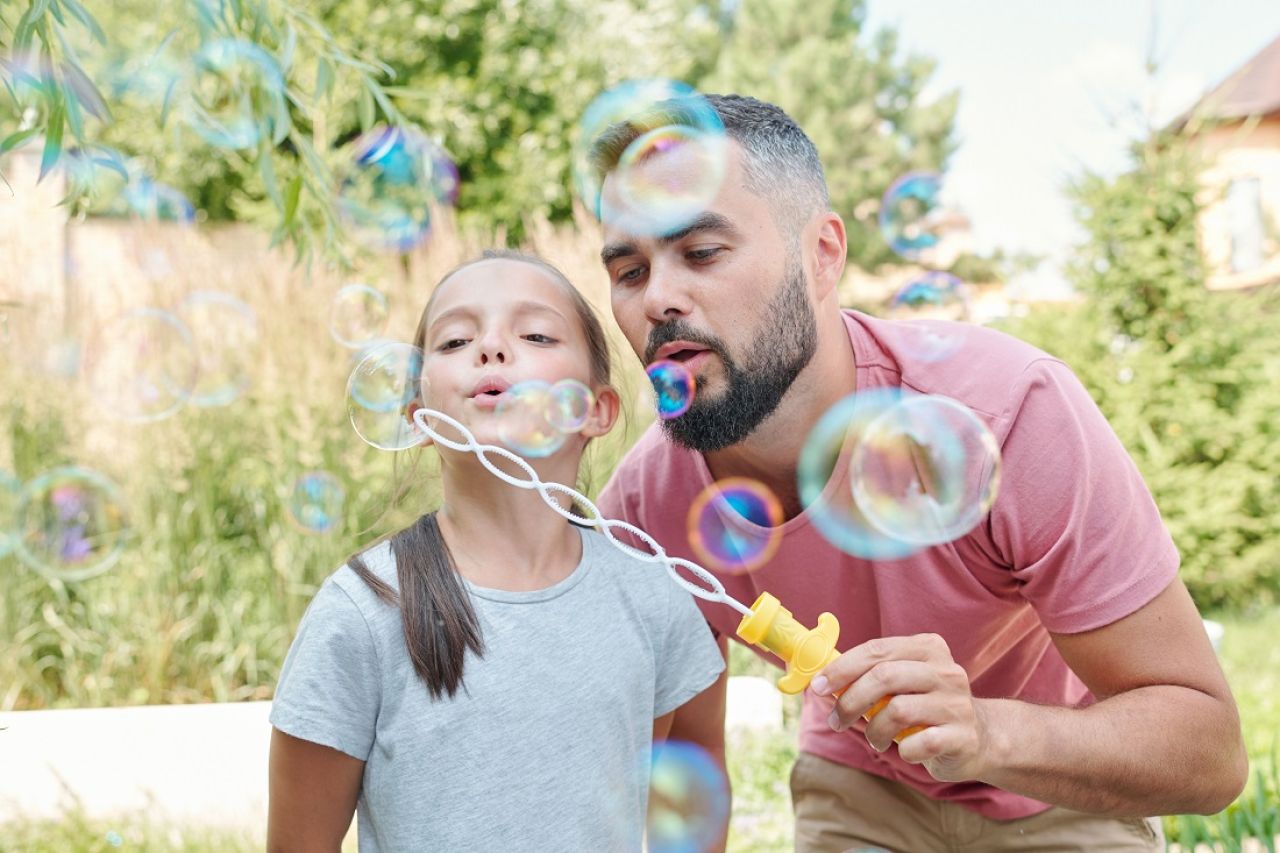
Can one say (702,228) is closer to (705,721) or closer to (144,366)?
(705,721)

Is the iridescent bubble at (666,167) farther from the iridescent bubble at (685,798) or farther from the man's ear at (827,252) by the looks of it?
the iridescent bubble at (685,798)

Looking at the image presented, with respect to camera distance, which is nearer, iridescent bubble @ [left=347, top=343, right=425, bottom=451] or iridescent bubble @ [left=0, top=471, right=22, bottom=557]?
iridescent bubble @ [left=347, top=343, right=425, bottom=451]

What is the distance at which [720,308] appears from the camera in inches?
77.2

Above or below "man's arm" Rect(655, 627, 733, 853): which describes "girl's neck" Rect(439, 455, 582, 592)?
above

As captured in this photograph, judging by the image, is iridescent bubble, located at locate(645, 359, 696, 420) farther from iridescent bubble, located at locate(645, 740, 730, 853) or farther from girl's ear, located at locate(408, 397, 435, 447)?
iridescent bubble, located at locate(645, 740, 730, 853)

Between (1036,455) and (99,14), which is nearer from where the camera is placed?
→ (1036,455)

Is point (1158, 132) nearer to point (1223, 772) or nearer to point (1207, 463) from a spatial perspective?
point (1207, 463)

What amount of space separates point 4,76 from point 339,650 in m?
0.93

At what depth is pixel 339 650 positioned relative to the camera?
5.21 ft

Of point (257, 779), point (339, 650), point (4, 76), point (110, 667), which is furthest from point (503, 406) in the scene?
point (110, 667)

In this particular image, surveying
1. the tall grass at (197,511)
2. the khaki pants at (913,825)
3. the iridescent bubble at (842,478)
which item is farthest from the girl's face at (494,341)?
the tall grass at (197,511)

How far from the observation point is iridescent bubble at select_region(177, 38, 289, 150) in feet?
7.32

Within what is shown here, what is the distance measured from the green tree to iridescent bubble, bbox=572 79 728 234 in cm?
1624

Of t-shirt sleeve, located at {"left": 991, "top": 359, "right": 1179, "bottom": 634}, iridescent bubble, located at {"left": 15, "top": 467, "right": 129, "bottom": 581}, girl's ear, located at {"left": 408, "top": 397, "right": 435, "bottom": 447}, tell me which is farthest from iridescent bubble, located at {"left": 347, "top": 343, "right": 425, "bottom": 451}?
iridescent bubble, located at {"left": 15, "top": 467, "right": 129, "bottom": 581}
